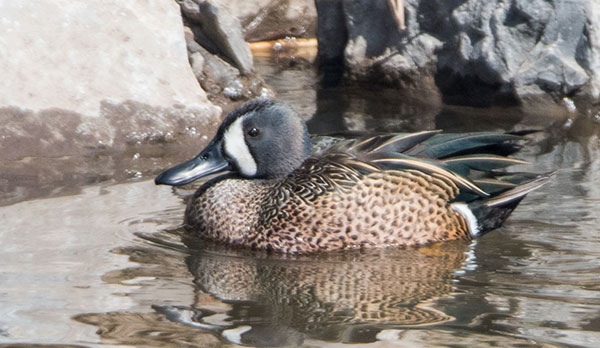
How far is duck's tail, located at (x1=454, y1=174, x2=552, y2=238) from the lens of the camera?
578 cm

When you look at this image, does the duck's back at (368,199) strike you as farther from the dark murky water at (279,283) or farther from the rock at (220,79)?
the rock at (220,79)

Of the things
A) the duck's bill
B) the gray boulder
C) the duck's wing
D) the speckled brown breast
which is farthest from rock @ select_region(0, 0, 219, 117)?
the duck's wing

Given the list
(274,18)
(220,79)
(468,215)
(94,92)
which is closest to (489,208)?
(468,215)

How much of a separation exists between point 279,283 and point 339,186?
2.70ft

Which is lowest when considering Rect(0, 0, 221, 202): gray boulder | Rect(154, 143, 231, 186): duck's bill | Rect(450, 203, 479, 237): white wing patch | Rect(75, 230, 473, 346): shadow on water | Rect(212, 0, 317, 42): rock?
Rect(75, 230, 473, 346): shadow on water

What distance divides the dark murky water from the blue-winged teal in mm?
116

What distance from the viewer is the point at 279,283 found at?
491 centimetres

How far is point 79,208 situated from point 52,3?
2.18 meters

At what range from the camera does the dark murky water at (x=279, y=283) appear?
163 inches

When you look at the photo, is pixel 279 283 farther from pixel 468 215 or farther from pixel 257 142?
pixel 468 215

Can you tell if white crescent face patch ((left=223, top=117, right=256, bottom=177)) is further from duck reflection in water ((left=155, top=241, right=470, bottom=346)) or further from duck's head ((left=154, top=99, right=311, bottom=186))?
duck reflection in water ((left=155, top=241, right=470, bottom=346))

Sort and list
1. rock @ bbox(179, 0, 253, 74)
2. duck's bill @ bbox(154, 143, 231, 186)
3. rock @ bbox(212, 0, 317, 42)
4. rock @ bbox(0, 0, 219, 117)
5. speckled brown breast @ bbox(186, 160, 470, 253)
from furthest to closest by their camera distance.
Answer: rock @ bbox(212, 0, 317, 42), rock @ bbox(179, 0, 253, 74), rock @ bbox(0, 0, 219, 117), duck's bill @ bbox(154, 143, 231, 186), speckled brown breast @ bbox(186, 160, 470, 253)

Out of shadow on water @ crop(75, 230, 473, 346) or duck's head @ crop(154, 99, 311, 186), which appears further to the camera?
duck's head @ crop(154, 99, 311, 186)

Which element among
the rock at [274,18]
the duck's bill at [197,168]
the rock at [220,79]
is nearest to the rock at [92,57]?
the rock at [220,79]
